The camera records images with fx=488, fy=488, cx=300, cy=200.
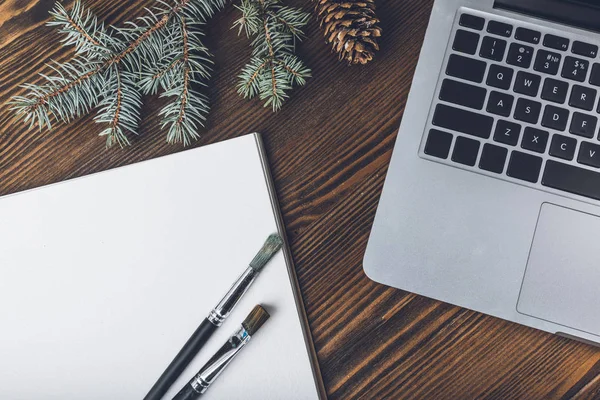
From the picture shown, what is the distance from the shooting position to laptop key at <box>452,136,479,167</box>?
46 cm

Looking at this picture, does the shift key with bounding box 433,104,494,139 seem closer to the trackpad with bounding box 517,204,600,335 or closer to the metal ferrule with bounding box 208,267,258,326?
the trackpad with bounding box 517,204,600,335

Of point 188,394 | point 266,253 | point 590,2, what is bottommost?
point 188,394

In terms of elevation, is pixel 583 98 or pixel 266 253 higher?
pixel 583 98

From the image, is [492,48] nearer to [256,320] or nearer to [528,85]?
[528,85]

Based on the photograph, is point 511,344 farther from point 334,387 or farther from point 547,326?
point 334,387

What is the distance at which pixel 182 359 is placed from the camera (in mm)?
471

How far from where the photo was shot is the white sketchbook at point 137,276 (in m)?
0.48

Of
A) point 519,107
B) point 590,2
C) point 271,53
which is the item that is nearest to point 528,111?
point 519,107

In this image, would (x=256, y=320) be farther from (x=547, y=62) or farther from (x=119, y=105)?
(x=547, y=62)

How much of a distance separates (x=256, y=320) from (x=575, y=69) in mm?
383

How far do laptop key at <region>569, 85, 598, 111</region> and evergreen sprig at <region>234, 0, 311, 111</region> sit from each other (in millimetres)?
250

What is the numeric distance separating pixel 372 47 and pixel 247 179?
0.18 meters

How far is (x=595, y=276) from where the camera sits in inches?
17.8

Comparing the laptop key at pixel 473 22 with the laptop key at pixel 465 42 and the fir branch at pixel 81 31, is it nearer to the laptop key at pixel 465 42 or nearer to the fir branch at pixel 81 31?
the laptop key at pixel 465 42
